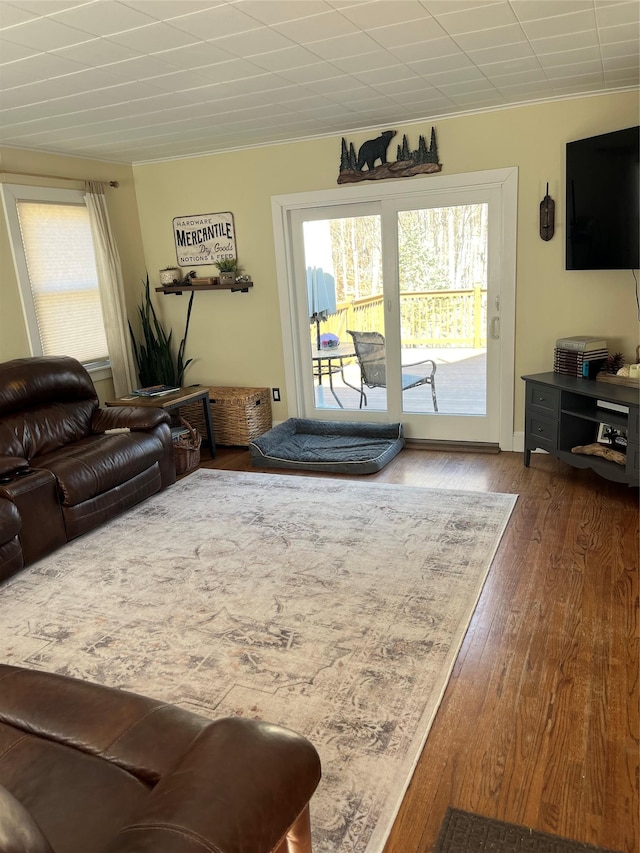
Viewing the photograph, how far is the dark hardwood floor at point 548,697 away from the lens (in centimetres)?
166

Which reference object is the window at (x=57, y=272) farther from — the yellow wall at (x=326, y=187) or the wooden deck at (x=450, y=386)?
the wooden deck at (x=450, y=386)

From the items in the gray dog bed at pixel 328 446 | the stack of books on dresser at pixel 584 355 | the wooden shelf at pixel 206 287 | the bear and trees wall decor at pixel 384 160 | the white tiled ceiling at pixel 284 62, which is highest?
the white tiled ceiling at pixel 284 62

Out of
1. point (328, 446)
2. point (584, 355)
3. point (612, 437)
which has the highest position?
point (584, 355)

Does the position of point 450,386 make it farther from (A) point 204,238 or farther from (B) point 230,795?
(B) point 230,795

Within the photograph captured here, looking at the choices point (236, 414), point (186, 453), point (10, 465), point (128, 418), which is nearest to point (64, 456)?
point (10, 465)

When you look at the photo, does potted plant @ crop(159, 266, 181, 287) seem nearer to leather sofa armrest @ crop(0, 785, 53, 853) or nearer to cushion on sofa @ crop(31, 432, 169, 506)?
cushion on sofa @ crop(31, 432, 169, 506)

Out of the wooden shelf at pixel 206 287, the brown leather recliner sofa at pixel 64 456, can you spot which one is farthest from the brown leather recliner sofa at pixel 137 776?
the wooden shelf at pixel 206 287

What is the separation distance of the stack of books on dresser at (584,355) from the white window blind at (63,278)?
3.66 meters

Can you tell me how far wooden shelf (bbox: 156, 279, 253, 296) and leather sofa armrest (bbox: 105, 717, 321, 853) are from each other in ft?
13.8

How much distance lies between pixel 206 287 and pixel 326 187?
127cm

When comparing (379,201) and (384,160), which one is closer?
(384,160)

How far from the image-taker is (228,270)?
513cm

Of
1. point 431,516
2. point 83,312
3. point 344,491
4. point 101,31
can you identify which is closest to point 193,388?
point 83,312

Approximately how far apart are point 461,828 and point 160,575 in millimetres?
1872
